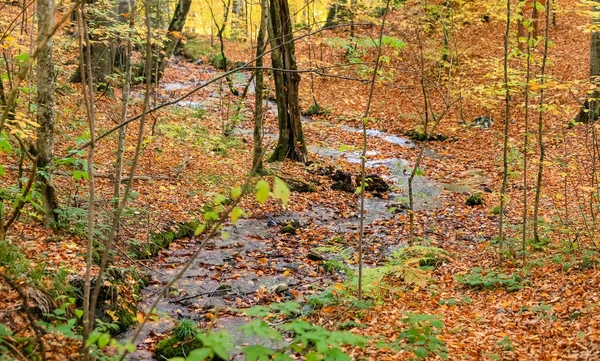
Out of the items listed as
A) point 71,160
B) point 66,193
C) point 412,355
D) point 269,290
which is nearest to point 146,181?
point 66,193

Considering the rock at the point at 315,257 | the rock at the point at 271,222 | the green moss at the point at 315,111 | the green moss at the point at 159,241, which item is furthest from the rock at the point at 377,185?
the green moss at the point at 315,111

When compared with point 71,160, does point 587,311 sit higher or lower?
lower

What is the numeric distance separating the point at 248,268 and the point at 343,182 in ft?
16.1

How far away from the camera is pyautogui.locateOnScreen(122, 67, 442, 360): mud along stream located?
5.80 meters

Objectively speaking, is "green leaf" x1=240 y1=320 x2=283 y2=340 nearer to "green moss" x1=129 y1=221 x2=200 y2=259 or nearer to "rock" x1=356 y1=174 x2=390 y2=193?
"green moss" x1=129 y1=221 x2=200 y2=259

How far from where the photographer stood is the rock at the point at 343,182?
11.6m

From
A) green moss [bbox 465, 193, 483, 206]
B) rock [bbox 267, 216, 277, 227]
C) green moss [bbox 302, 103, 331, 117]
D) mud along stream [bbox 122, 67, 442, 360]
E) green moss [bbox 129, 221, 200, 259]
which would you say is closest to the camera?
mud along stream [bbox 122, 67, 442, 360]

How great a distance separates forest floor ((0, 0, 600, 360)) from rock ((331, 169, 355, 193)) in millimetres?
261

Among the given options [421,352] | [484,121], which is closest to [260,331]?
[421,352]

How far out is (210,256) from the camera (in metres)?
7.77

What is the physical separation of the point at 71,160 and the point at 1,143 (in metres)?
0.64

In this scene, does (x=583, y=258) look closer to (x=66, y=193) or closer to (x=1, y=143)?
(x=1, y=143)

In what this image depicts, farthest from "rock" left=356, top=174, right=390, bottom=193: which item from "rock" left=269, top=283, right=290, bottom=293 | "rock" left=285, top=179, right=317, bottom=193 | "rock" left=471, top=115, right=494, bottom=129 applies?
"rock" left=471, top=115, right=494, bottom=129

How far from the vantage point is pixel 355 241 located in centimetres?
855
